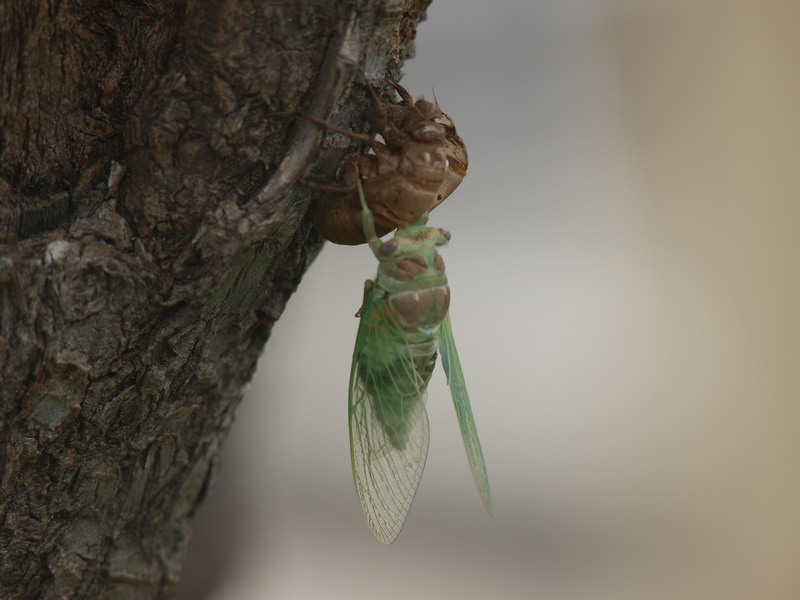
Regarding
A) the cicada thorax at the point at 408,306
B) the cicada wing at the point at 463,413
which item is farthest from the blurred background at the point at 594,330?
the cicada thorax at the point at 408,306

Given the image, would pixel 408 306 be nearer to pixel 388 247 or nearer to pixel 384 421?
pixel 388 247

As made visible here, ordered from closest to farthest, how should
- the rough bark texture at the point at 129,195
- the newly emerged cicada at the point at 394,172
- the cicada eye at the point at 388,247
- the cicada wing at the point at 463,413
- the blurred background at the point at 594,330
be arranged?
the rough bark texture at the point at 129,195, the newly emerged cicada at the point at 394,172, the cicada eye at the point at 388,247, the cicada wing at the point at 463,413, the blurred background at the point at 594,330

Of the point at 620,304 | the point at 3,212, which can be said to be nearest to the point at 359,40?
the point at 3,212

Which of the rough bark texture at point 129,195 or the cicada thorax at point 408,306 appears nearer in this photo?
the rough bark texture at point 129,195

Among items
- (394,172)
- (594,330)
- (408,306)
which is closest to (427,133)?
(394,172)

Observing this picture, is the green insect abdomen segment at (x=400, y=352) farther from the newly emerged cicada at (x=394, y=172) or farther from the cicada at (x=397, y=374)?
the newly emerged cicada at (x=394, y=172)

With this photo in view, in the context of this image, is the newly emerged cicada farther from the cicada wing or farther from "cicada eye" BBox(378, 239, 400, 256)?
the cicada wing

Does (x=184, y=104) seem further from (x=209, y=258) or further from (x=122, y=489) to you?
(x=122, y=489)
